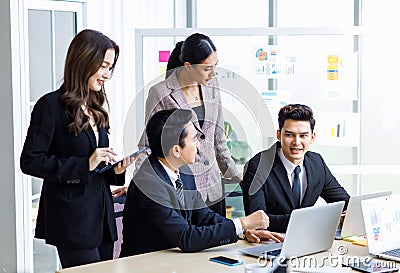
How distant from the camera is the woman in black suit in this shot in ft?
10.5

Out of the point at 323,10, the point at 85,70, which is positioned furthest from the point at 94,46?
the point at 323,10

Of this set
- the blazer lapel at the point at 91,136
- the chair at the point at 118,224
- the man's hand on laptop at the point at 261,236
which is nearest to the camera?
the man's hand on laptop at the point at 261,236

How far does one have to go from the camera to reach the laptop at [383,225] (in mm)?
3000

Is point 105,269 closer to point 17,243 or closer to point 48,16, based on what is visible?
point 17,243

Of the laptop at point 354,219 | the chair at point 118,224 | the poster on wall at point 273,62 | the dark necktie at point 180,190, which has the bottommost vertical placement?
the chair at point 118,224

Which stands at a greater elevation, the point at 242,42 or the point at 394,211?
the point at 242,42

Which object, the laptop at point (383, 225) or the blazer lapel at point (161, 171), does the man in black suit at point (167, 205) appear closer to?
the blazer lapel at point (161, 171)

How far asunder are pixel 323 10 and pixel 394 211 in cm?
286

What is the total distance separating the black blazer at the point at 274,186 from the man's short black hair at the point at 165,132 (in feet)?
1.80

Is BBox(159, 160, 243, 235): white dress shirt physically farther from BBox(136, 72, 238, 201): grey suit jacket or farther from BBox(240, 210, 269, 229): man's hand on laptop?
BBox(136, 72, 238, 201): grey suit jacket

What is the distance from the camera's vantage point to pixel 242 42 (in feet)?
16.8

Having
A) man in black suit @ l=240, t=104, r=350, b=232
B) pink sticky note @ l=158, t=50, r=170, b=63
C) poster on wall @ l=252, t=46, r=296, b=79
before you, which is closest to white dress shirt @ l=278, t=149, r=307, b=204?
man in black suit @ l=240, t=104, r=350, b=232

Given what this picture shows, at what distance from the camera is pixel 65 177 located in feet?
10.5

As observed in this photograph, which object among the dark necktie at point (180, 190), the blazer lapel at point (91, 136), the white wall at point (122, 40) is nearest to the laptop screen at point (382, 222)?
the dark necktie at point (180, 190)
